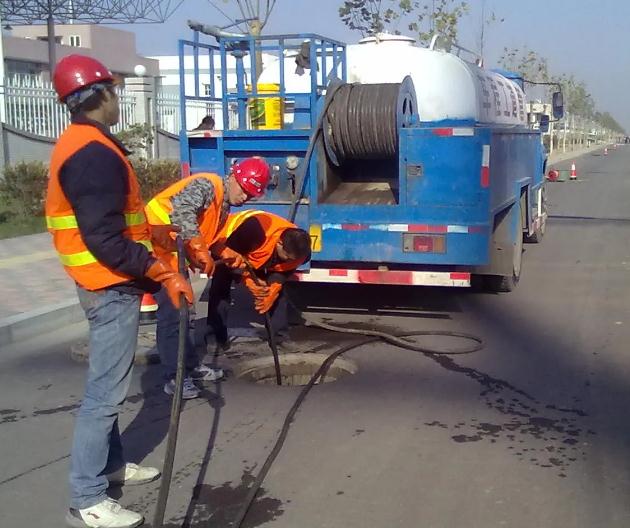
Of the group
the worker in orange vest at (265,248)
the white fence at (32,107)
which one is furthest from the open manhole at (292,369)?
the white fence at (32,107)

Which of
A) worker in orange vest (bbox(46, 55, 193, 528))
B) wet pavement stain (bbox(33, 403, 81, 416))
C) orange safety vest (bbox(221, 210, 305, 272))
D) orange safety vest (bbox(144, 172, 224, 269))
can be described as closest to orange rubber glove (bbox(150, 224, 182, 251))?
orange safety vest (bbox(144, 172, 224, 269))

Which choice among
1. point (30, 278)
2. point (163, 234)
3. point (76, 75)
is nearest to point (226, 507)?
point (163, 234)

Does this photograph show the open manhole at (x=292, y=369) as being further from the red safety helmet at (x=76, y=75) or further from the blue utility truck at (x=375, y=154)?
the red safety helmet at (x=76, y=75)

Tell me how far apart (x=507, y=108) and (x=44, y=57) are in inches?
1397

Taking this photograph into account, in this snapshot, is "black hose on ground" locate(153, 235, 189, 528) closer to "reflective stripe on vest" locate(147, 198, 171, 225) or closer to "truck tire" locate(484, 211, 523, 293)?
"reflective stripe on vest" locate(147, 198, 171, 225)

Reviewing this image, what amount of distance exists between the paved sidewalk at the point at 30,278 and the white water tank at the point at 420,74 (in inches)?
123

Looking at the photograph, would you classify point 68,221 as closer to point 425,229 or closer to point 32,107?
point 425,229

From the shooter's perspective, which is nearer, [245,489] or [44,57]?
[245,489]

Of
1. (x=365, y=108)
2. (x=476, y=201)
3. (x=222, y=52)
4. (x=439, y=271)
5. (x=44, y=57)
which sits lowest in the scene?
(x=439, y=271)

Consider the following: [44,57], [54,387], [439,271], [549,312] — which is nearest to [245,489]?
[54,387]

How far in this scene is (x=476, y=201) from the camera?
281 inches

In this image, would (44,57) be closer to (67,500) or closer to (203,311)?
(203,311)

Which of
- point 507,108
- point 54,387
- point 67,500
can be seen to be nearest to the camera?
point 67,500

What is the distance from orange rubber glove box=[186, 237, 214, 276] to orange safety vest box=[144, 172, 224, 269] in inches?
12.5
